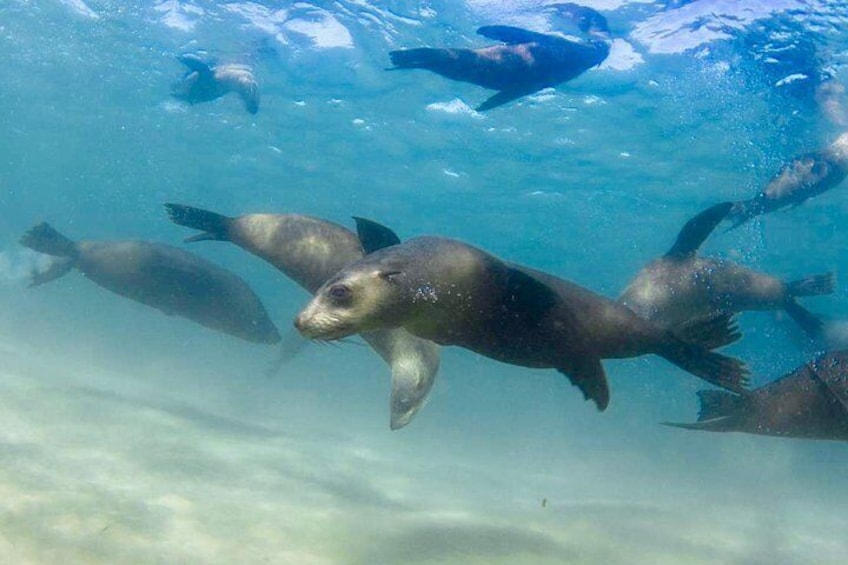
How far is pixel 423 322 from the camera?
3305 millimetres

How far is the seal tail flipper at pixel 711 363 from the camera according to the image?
3.72m

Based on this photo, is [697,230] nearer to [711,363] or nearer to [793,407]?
[793,407]

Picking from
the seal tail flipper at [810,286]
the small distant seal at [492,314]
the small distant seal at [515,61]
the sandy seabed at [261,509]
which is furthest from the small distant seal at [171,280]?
the seal tail flipper at [810,286]

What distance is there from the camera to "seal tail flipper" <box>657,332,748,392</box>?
372 cm

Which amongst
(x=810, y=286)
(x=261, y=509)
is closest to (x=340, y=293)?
(x=261, y=509)

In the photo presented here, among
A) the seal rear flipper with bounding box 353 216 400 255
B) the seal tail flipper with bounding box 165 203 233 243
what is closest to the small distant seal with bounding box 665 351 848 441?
the seal rear flipper with bounding box 353 216 400 255

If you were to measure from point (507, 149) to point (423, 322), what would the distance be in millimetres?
21257

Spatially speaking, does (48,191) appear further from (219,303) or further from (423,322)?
(423,322)

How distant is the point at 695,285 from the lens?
22.0 ft

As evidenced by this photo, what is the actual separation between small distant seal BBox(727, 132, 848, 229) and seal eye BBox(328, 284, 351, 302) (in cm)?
813

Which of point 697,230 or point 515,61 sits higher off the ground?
point 515,61

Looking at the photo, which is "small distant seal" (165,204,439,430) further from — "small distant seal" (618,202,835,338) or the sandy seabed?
"small distant seal" (618,202,835,338)

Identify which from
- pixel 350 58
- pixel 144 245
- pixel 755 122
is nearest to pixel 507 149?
pixel 350 58

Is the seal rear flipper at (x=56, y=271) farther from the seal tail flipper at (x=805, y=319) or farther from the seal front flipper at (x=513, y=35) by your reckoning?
the seal tail flipper at (x=805, y=319)
